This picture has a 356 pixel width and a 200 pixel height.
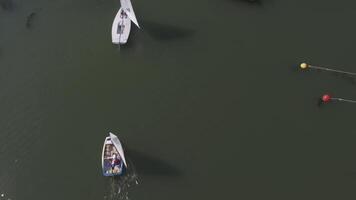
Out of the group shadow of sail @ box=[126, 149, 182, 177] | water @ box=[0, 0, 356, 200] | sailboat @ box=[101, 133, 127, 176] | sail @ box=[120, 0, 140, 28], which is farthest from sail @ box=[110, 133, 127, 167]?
sail @ box=[120, 0, 140, 28]

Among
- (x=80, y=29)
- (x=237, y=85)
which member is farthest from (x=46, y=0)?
(x=237, y=85)

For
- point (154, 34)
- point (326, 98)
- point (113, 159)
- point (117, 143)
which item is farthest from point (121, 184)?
point (326, 98)

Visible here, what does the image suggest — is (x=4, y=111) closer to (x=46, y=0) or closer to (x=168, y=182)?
(x=46, y=0)

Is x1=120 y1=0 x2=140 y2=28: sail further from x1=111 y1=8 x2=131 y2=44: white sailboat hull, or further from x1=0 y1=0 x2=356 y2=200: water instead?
x1=0 y1=0 x2=356 y2=200: water

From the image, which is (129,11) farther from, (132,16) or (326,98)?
(326,98)

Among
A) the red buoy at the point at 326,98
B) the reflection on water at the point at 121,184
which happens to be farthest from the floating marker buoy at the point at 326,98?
the reflection on water at the point at 121,184

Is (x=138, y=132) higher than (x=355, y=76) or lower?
lower

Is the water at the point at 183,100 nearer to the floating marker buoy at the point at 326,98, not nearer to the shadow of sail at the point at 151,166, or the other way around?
the shadow of sail at the point at 151,166
